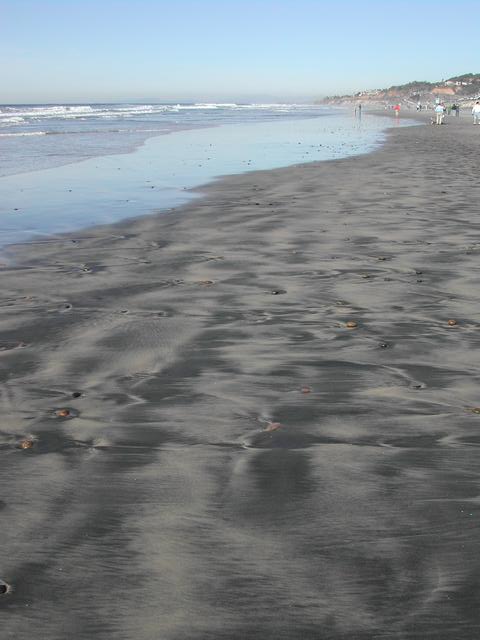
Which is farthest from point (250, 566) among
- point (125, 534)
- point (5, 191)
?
point (5, 191)

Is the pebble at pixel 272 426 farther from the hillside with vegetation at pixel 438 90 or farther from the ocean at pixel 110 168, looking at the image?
the hillside with vegetation at pixel 438 90

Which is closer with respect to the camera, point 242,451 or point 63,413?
point 242,451

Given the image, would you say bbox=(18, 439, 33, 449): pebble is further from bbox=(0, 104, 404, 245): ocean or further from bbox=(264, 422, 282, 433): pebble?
bbox=(0, 104, 404, 245): ocean

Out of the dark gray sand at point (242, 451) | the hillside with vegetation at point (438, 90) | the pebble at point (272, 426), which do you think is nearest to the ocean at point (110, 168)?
the dark gray sand at point (242, 451)

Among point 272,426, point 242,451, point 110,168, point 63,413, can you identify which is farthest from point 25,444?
point 110,168

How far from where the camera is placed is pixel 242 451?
3182mm

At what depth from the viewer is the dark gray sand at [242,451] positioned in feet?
7.18

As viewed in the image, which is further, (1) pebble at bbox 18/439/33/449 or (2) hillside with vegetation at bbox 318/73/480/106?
(2) hillside with vegetation at bbox 318/73/480/106

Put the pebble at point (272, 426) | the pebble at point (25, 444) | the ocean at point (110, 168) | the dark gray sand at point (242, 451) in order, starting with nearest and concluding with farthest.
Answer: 1. the dark gray sand at point (242, 451)
2. the pebble at point (25, 444)
3. the pebble at point (272, 426)
4. the ocean at point (110, 168)

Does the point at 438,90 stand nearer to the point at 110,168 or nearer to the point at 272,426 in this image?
the point at 110,168

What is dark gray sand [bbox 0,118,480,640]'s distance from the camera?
2189 millimetres

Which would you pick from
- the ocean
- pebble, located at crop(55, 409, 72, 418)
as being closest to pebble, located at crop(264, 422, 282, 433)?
pebble, located at crop(55, 409, 72, 418)

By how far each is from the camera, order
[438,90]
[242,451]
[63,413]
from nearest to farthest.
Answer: [242,451] < [63,413] < [438,90]

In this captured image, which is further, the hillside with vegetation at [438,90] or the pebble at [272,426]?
the hillside with vegetation at [438,90]
